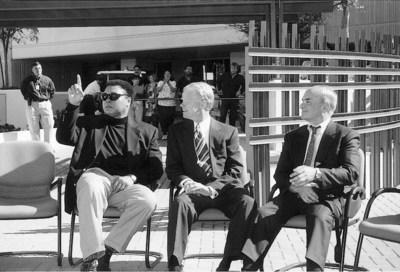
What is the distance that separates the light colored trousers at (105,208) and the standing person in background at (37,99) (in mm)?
8945

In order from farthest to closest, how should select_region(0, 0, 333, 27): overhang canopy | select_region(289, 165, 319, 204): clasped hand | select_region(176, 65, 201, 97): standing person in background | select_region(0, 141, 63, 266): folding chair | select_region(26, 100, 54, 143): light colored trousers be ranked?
select_region(176, 65, 201, 97): standing person in background, select_region(26, 100, 54, 143): light colored trousers, select_region(0, 0, 333, 27): overhang canopy, select_region(0, 141, 63, 266): folding chair, select_region(289, 165, 319, 204): clasped hand

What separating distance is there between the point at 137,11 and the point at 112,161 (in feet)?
24.3

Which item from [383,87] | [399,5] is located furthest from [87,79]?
[383,87]

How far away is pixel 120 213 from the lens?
544cm

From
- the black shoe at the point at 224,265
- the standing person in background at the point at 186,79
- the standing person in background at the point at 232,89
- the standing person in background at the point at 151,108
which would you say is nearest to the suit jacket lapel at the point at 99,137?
the black shoe at the point at 224,265

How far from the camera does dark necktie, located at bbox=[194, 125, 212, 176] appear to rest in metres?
5.51

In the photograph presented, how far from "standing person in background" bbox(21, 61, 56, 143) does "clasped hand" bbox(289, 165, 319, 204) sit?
9.90 meters

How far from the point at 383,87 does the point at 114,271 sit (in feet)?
15.1

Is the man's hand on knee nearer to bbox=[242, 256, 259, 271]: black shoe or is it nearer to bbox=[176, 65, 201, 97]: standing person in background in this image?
bbox=[242, 256, 259, 271]: black shoe

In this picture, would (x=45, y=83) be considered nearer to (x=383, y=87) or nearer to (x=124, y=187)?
(x=383, y=87)

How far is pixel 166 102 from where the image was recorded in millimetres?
16672

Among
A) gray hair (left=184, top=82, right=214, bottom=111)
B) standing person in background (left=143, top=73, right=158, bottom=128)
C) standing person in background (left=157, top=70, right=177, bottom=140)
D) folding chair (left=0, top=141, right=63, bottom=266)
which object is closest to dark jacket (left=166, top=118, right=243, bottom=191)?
gray hair (left=184, top=82, right=214, bottom=111)

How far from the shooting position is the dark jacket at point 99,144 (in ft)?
18.8

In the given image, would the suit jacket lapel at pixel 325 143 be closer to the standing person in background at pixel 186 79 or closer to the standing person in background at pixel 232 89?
the standing person in background at pixel 186 79
